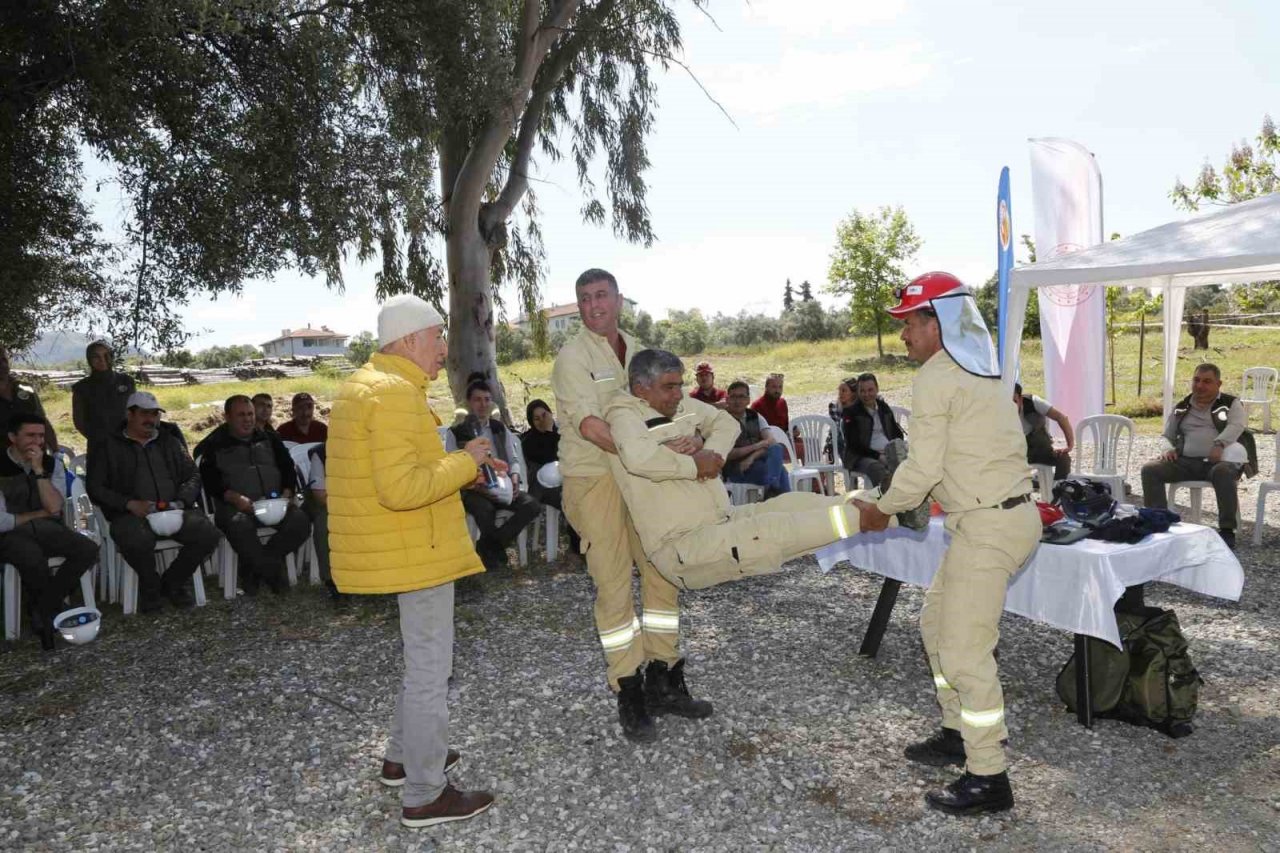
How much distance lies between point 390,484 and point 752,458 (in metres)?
5.78

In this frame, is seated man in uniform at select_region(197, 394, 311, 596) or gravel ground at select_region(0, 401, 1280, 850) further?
seated man in uniform at select_region(197, 394, 311, 596)

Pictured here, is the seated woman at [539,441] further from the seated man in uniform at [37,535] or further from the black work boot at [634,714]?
the black work boot at [634,714]

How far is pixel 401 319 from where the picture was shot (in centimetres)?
326

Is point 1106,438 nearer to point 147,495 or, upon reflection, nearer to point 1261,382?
point 1261,382

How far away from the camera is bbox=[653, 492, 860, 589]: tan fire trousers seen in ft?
11.1

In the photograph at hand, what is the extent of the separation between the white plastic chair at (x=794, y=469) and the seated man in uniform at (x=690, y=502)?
4.94 metres

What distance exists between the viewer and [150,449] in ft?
22.3

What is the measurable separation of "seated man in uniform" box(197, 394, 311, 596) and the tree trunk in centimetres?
408

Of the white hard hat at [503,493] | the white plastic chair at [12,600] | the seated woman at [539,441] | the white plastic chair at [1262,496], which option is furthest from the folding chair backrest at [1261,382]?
the white plastic chair at [12,600]

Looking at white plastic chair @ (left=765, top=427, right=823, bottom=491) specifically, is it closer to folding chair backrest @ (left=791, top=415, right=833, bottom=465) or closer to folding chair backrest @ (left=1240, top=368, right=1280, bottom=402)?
folding chair backrest @ (left=791, top=415, right=833, bottom=465)

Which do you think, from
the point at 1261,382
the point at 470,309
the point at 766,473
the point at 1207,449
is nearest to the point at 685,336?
the point at 1261,382

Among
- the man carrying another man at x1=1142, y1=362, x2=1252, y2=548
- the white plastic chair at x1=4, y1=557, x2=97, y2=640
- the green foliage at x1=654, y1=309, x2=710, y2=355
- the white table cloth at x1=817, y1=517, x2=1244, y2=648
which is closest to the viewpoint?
the white table cloth at x1=817, y1=517, x2=1244, y2=648

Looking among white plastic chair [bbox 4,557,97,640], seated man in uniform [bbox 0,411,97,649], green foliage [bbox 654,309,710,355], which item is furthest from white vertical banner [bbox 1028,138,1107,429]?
green foliage [bbox 654,309,710,355]

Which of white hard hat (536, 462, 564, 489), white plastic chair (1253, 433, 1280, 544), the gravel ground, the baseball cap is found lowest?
the gravel ground
